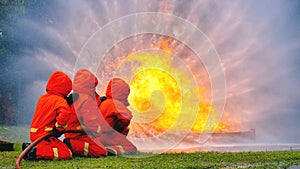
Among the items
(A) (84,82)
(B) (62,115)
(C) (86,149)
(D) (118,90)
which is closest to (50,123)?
(B) (62,115)

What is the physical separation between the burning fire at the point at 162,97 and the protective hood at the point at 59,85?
11.0ft

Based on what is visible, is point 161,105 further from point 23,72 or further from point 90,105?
point 23,72

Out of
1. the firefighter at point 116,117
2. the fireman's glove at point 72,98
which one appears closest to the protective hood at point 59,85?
the fireman's glove at point 72,98

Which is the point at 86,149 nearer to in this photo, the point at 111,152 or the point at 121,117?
the point at 111,152

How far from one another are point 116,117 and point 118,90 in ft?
2.91

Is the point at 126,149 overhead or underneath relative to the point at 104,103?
underneath

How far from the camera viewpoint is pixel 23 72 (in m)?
30.9

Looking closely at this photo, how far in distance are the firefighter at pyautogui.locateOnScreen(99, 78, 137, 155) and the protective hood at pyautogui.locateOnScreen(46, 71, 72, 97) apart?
1.12 meters

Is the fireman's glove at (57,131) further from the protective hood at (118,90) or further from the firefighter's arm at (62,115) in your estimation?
the protective hood at (118,90)

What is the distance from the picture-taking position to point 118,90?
34.7ft

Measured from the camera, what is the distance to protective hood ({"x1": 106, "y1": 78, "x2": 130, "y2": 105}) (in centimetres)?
1051

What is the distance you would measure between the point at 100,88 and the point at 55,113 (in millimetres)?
8033

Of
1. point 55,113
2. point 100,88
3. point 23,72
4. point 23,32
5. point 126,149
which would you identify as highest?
point 23,32

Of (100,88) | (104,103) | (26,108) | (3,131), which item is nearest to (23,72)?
(26,108)
